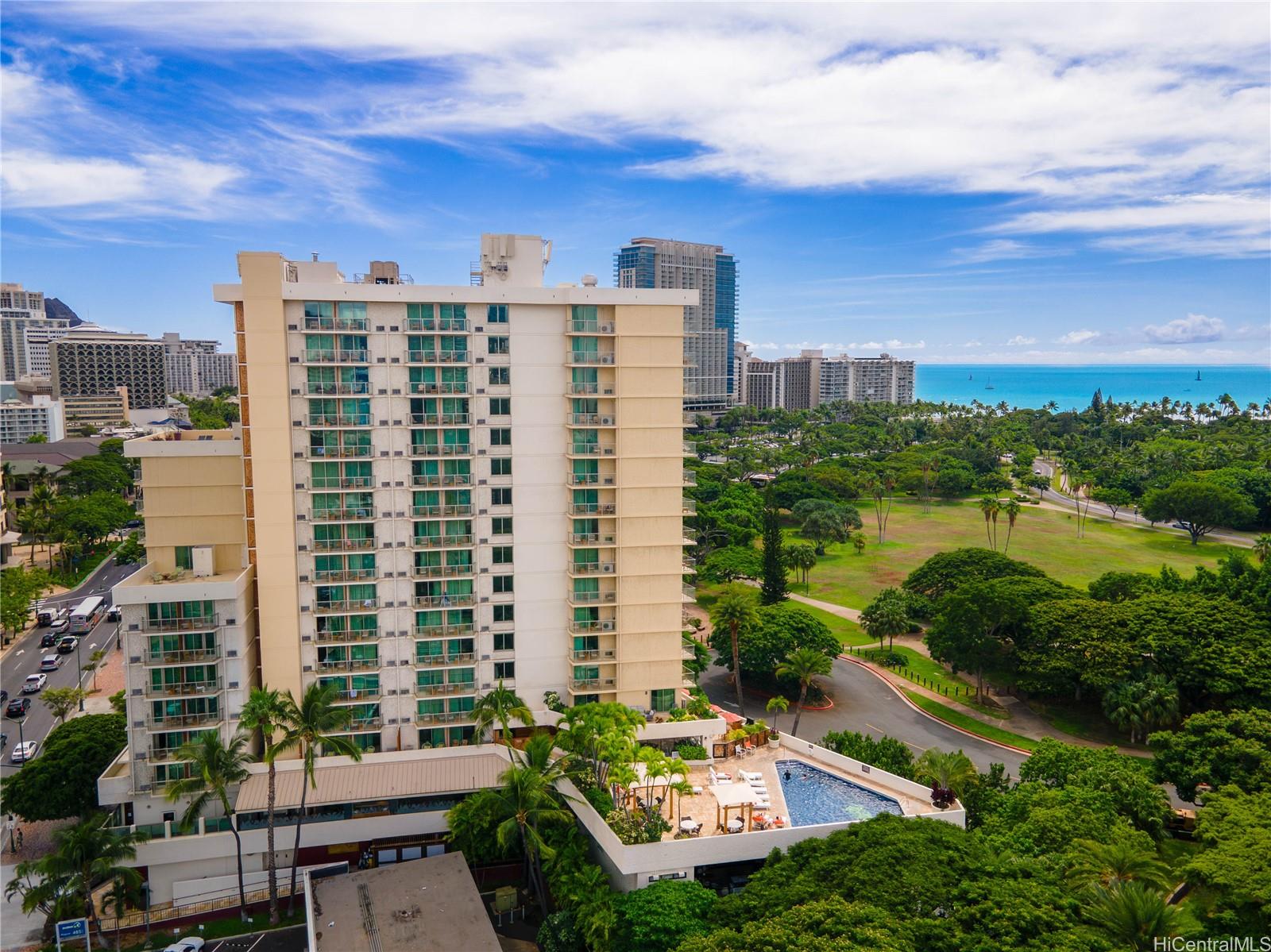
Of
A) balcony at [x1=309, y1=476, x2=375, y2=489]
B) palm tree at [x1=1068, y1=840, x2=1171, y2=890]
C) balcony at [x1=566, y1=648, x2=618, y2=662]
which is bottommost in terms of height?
palm tree at [x1=1068, y1=840, x2=1171, y2=890]

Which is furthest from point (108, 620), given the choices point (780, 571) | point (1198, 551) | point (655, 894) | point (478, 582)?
point (1198, 551)

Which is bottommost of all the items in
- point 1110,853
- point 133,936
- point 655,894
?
point 133,936

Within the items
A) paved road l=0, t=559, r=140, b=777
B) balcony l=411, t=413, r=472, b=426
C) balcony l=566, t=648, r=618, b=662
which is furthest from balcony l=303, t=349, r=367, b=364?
paved road l=0, t=559, r=140, b=777

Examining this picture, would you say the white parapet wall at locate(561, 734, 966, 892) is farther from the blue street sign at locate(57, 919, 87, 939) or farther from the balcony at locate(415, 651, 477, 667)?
the blue street sign at locate(57, 919, 87, 939)

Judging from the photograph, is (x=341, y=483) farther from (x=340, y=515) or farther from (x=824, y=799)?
(x=824, y=799)

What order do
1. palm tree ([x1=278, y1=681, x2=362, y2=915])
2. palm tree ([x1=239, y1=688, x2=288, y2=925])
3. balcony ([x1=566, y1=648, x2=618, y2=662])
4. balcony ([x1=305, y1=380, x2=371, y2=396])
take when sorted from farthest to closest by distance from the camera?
balcony ([x1=566, y1=648, x2=618, y2=662]) < balcony ([x1=305, y1=380, x2=371, y2=396]) < palm tree ([x1=278, y1=681, x2=362, y2=915]) < palm tree ([x1=239, y1=688, x2=288, y2=925])

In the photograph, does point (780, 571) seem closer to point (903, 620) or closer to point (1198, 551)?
point (903, 620)
